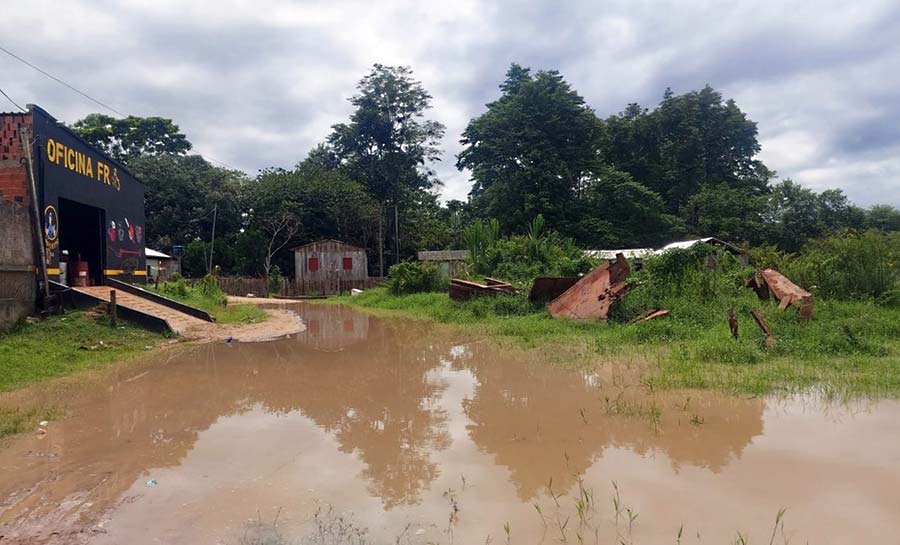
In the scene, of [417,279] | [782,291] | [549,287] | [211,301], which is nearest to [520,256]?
[549,287]

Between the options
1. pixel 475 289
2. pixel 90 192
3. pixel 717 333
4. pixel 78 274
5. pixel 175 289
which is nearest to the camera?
pixel 717 333

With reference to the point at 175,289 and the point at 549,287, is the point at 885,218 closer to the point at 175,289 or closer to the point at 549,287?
the point at 549,287

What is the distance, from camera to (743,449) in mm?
4410

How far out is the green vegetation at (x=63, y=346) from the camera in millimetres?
8039

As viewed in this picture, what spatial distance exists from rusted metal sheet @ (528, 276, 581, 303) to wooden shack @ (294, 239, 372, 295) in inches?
691

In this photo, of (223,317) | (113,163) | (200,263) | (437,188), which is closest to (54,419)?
(223,317)

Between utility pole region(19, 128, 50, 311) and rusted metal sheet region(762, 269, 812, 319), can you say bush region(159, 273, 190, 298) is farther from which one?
rusted metal sheet region(762, 269, 812, 319)

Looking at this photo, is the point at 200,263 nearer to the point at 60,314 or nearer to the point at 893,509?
the point at 60,314

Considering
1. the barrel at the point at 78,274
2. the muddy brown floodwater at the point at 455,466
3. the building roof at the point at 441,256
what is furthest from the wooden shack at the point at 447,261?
the muddy brown floodwater at the point at 455,466

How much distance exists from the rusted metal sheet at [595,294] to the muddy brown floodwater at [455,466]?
15.6ft

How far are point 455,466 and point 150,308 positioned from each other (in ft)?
40.1

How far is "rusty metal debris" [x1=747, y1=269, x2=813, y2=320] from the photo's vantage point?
31.9ft

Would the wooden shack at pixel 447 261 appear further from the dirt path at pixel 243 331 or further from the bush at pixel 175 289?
the bush at pixel 175 289

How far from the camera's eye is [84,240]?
17016mm
